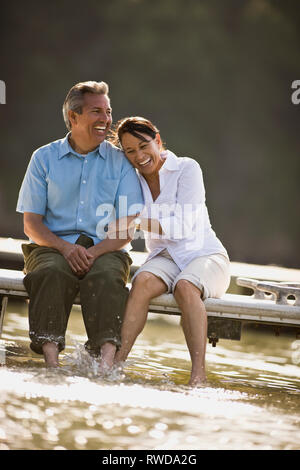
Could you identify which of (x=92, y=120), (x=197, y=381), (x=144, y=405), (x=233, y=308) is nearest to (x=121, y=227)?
A: (x=92, y=120)

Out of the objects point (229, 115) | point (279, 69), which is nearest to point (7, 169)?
point (229, 115)

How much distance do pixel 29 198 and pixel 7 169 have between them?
19.0 ft

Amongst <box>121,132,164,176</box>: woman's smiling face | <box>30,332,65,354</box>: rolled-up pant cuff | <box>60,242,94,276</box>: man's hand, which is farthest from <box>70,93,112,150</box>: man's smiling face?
<box>30,332,65,354</box>: rolled-up pant cuff

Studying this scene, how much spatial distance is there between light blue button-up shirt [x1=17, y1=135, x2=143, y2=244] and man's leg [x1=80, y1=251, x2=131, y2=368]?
1.00ft

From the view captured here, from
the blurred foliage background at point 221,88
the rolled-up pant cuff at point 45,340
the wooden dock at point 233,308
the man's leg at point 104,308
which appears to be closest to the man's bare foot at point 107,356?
the man's leg at point 104,308

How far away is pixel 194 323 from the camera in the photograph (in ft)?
9.80

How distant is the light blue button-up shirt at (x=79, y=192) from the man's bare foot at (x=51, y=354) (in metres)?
0.52

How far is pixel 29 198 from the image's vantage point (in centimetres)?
330

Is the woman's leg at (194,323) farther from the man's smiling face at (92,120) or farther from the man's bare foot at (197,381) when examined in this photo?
the man's smiling face at (92,120)

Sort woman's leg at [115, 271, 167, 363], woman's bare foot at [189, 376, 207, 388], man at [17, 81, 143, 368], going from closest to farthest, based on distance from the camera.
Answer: woman's bare foot at [189, 376, 207, 388] < woman's leg at [115, 271, 167, 363] < man at [17, 81, 143, 368]

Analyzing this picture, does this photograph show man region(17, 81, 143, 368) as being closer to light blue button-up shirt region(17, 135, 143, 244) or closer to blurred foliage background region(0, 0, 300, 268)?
light blue button-up shirt region(17, 135, 143, 244)

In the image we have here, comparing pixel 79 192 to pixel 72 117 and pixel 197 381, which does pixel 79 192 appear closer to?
pixel 72 117

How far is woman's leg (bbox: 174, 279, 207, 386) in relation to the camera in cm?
295

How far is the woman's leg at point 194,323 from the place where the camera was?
2947 mm
